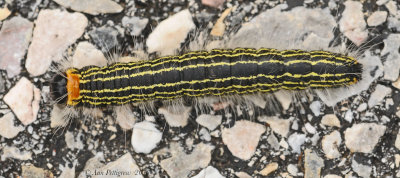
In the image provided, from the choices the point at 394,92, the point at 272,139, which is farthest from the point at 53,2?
the point at 394,92

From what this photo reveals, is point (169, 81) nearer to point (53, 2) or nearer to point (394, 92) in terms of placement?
point (53, 2)

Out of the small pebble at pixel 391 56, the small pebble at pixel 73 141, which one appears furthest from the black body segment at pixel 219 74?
the small pebble at pixel 73 141

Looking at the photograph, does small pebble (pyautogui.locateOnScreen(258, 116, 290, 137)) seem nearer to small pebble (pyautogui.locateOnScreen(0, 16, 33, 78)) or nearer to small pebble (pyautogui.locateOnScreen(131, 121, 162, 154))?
small pebble (pyautogui.locateOnScreen(131, 121, 162, 154))

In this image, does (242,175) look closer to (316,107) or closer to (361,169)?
(316,107)

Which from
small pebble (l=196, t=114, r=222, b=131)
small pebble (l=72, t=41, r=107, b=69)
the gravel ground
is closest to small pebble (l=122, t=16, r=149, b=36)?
the gravel ground

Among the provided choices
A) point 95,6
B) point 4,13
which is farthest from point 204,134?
point 4,13
